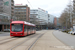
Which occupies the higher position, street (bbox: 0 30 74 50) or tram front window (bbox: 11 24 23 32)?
tram front window (bbox: 11 24 23 32)

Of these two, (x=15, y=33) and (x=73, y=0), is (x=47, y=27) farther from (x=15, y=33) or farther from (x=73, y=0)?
(x=15, y=33)

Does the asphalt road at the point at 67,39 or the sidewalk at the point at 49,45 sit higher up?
the sidewalk at the point at 49,45

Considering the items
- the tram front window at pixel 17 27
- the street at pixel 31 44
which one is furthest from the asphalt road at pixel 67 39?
the tram front window at pixel 17 27

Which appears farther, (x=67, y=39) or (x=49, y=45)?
(x=67, y=39)

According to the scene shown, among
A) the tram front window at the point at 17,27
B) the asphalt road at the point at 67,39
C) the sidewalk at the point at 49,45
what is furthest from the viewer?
the tram front window at the point at 17,27

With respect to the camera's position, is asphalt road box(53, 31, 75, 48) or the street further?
asphalt road box(53, 31, 75, 48)

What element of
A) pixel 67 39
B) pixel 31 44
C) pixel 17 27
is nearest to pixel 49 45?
pixel 31 44

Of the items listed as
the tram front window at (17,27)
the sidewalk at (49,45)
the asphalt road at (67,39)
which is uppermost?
the tram front window at (17,27)

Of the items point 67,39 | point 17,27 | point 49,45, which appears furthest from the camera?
point 17,27

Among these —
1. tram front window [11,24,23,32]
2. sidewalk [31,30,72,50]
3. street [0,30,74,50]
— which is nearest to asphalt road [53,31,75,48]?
street [0,30,74,50]

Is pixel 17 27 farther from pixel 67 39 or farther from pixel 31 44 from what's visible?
pixel 31 44

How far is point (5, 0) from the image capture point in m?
22.6

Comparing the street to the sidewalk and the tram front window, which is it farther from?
the tram front window

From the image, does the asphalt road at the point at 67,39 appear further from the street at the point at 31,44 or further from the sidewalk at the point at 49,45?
the sidewalk at the point at 49,45
